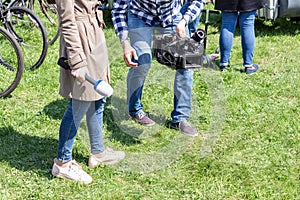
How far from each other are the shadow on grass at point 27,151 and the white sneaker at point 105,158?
0.15 metres

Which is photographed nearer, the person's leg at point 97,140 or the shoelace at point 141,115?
the person's leg at point 97,140

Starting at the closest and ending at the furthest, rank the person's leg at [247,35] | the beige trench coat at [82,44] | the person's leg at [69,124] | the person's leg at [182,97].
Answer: the beige trench coat at [82,44] → the person's leg at [69,124] → the person's leg at [182,97] → the person's leg at [247,35]

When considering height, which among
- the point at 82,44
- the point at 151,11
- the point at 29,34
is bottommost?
the point at 29,34

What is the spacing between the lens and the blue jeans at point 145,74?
4391mm

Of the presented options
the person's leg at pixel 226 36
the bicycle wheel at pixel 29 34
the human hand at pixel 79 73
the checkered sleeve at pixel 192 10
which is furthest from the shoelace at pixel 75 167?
the person's leg at pixel 226 36

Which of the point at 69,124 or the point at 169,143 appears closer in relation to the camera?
the point at 69,124

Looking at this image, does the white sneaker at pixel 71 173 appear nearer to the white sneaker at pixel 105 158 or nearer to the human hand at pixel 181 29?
the white sneaker at pixel 105 158

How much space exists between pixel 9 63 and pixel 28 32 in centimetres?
120

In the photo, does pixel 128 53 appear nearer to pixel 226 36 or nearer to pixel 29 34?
pixel 226 36

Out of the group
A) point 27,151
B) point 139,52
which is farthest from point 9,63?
point 139,52

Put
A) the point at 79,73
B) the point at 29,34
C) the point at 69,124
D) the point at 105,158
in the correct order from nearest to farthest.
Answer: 1. the point at 79,73
2. the point at 69,124
3. the point at 105,158
4. the point at 29,34

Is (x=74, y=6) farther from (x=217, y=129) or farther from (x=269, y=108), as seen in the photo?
(x=269, y=108)

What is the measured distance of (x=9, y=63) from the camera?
6121 millimetres

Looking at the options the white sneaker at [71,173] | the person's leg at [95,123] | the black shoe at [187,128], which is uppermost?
the person's leg at [95,123]
